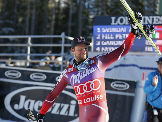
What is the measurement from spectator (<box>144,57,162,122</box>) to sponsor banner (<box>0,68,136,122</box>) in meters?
1.55

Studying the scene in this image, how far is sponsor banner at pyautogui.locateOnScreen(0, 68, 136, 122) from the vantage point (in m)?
7.59

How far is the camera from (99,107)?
3980 millimetres

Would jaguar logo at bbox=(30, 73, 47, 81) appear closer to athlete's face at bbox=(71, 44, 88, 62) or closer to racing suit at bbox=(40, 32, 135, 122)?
racing suit at bbox=(40, 32, 135, 122)

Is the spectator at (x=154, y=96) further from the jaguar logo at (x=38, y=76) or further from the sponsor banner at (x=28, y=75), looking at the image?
the jaguar logo at (x=38, y=76)

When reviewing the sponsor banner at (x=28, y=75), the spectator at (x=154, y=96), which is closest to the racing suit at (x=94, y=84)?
the spectator at (x=154, y=96)

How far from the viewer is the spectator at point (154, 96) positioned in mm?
5805

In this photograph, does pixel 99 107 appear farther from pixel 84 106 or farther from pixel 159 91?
pixel 159 91

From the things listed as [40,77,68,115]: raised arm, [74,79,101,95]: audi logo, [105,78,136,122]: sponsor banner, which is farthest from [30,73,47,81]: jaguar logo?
[74,79,101,95]: audi logo

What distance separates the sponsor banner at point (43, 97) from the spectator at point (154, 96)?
1545mm

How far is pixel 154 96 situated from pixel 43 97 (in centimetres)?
329

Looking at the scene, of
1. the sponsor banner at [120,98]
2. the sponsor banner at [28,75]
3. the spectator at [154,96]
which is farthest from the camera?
the sponsor banner at [28,75]

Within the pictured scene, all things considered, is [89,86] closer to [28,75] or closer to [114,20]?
[28,75]

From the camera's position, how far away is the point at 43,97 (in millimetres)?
8133

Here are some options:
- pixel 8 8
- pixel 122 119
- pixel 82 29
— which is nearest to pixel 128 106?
pixel 122 119
